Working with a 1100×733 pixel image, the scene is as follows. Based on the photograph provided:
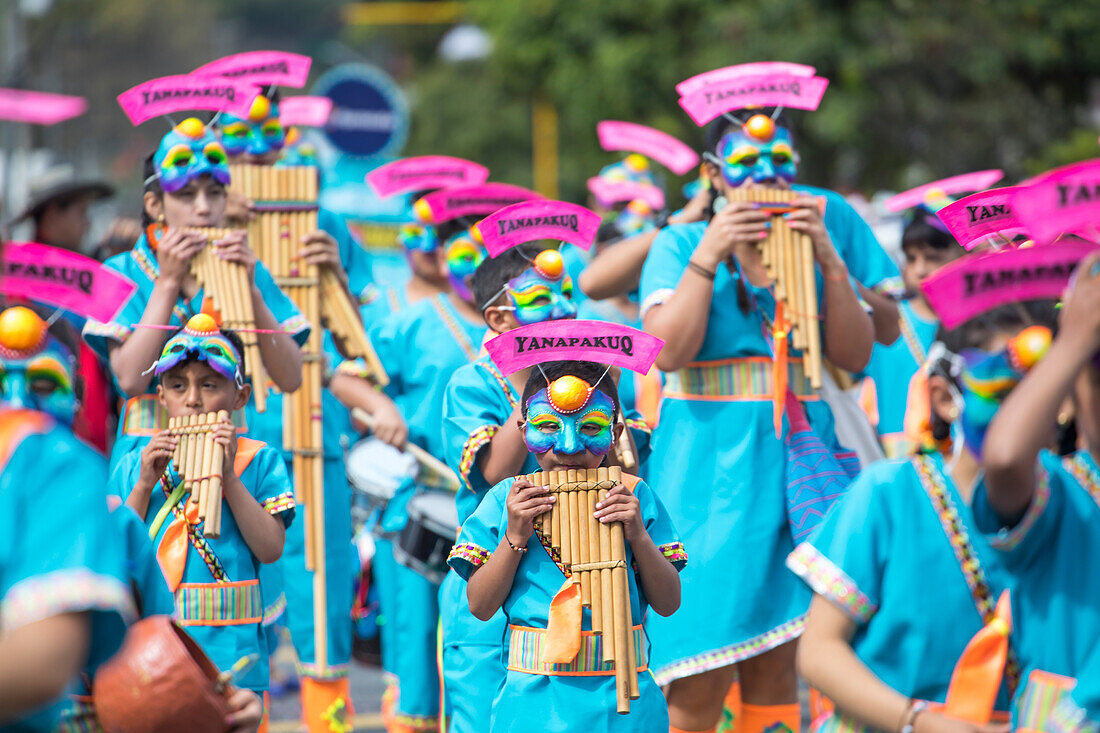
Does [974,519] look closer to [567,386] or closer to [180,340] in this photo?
[567,386]

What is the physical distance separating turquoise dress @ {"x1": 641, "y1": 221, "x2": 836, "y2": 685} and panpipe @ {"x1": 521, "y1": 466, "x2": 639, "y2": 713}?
1092 mm

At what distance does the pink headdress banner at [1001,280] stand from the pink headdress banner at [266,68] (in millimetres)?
3814

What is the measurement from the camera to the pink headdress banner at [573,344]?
4199 mm

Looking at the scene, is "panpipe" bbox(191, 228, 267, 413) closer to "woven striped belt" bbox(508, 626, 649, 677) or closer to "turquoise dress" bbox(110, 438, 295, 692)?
"turquoise dress" bbox(110, 438, 295, 692)

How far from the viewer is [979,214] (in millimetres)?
4363

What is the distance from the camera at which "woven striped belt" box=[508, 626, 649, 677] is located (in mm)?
4105

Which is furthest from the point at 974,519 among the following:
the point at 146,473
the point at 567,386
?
the point at 146,473

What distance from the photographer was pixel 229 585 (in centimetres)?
461

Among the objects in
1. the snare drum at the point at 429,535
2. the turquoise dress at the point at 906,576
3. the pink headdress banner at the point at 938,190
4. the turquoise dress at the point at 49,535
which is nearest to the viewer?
the turquoise dress at the point at 49,535

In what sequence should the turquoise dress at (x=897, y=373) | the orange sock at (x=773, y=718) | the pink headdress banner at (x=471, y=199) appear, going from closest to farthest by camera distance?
the orange sock at (x=773, y=718) → the pink headdress banner at (x=471, y=199) → the turquoise dress at (x=897, y=373)

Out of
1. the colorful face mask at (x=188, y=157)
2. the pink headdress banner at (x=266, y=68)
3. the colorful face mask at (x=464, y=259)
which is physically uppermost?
A: the pink headdress banner at (x=266, y=68)

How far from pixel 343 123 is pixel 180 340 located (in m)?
17.8

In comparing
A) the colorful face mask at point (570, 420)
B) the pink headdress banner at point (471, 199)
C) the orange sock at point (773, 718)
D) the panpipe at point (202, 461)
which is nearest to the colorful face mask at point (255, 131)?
the pink headdress banner at point (471, 199)

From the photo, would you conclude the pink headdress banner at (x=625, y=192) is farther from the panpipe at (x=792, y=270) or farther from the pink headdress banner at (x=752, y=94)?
the panpipe at (x=792, y=270)
